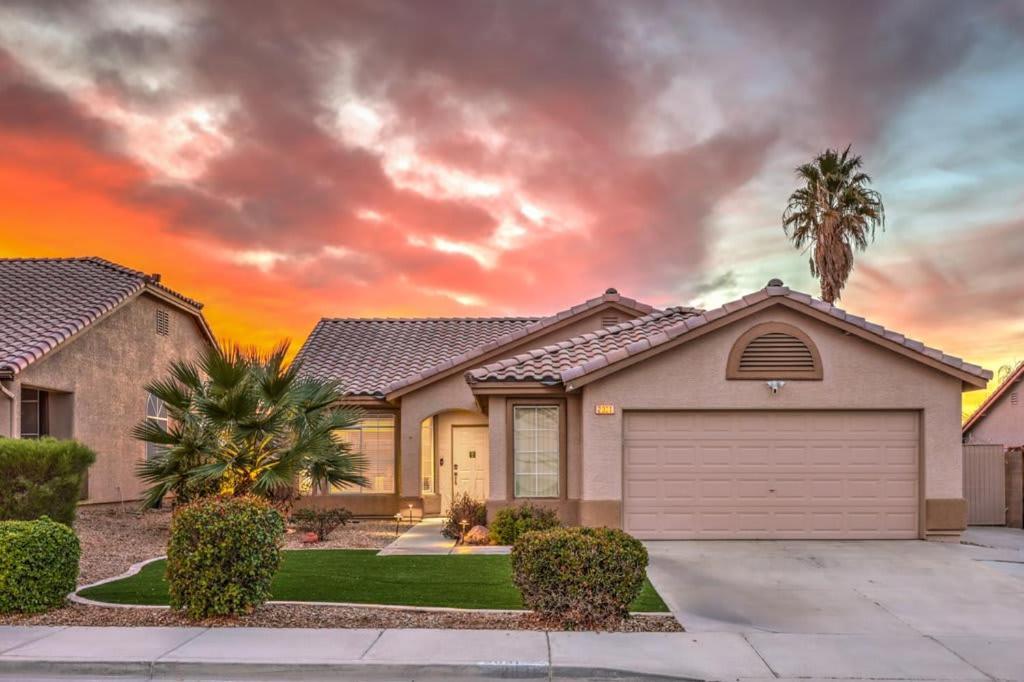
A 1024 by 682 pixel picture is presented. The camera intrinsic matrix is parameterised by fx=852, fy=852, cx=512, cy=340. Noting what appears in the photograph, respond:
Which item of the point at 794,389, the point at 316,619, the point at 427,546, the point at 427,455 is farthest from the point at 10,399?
the point at 794,389

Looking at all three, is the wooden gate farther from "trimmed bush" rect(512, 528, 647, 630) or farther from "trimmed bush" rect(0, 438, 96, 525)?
"trimmed bush" rect(0, 438, 96, 525)

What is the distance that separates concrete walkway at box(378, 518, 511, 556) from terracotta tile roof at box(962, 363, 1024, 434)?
17.6 m

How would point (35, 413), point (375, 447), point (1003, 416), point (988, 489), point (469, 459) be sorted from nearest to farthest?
point (35, 413), point (988, 489), point (375, 447), point (469, 459), point (1003, 416)

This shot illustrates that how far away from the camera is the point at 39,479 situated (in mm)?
12609

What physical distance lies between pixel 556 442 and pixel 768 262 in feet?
38.9

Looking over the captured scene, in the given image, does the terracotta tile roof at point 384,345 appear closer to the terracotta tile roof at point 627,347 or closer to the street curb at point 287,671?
the terracotta tile roof at point 627,347

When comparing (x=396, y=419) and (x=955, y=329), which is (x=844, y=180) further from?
(x=396, y=419)

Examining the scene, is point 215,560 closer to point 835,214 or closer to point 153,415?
point 153,415

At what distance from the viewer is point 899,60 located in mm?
16797

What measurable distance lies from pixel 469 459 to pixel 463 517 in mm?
4422

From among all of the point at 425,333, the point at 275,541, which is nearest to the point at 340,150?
the point at 425,333

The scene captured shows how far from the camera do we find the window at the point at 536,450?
1655 centimetres

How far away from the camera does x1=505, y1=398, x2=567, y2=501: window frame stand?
16438 millimetres

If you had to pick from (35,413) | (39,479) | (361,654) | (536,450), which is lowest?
(361,654)
